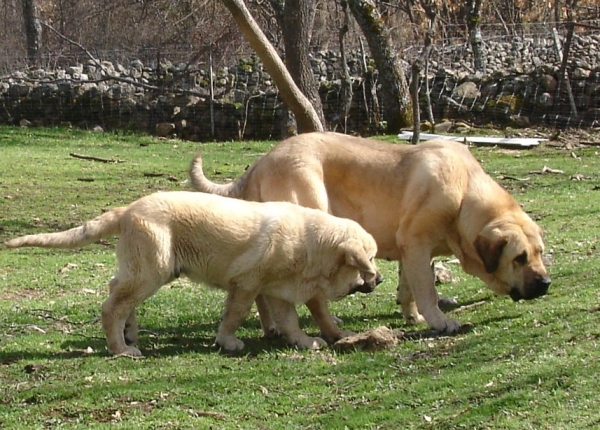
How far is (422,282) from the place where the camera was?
28.8ft

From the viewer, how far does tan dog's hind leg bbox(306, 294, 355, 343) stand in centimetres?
846

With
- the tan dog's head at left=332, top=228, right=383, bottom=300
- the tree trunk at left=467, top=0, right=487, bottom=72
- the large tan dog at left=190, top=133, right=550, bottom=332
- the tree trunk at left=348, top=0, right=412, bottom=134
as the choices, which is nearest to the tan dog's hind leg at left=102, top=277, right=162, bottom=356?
the tan dog's head at left=332, top=228, right=383, bottom=300

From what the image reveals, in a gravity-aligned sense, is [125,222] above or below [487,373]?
above

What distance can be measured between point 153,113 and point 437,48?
8329 mm

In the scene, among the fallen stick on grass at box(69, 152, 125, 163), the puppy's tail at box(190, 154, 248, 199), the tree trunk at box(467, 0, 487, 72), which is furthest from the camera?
the tree trunk at box(467, 0, 487, 72)

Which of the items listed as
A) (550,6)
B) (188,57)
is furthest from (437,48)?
(550,6)

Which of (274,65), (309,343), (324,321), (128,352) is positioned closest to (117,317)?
(128,352)

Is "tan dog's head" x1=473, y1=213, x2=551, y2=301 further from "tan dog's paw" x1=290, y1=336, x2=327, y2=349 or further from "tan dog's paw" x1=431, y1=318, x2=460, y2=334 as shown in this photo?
"tan dog's paw" x1=290, y1=336, x2=327, y2=349

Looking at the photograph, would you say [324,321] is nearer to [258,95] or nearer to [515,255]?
[515,255]

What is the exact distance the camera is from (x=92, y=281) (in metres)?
11.6

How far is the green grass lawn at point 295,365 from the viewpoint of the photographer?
626cm

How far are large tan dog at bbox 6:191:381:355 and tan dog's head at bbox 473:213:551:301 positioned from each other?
93 centimetres

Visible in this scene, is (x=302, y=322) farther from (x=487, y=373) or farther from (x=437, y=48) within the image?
(x=437, y=48)

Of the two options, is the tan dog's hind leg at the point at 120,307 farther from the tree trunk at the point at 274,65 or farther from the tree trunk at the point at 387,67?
the tree trunk at the point at 387,67
